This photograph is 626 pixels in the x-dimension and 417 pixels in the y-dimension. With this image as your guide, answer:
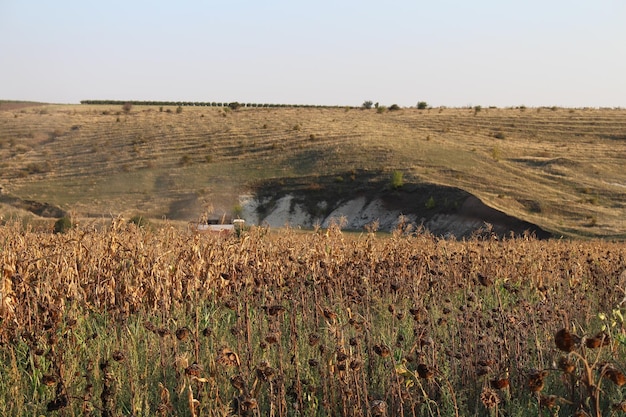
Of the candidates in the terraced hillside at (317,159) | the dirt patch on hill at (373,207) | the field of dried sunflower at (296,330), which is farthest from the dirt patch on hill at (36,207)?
the field of dried sunflower at (296,330)

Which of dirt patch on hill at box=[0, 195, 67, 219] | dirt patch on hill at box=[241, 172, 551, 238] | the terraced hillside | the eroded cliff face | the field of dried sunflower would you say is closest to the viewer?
the field of dried sunflower

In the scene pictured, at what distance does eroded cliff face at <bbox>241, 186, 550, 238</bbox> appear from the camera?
122 feet

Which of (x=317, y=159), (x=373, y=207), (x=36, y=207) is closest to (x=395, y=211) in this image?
(x=373, y=207)

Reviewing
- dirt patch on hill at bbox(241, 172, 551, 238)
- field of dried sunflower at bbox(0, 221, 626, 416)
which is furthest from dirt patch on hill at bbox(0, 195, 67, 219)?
field of dried sunflower at bbox(0, 221, 626, 416)

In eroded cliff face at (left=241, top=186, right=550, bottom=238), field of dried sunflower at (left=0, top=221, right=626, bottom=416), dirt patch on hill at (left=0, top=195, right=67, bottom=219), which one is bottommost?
dirt patch on hill at (left=0, top=195, right=67, bottom=219)

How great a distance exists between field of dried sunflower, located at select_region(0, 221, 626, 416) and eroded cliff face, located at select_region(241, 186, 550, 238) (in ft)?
75.0

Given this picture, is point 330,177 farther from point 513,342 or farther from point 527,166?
point 513,342

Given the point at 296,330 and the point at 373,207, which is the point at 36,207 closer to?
the point at 373,207

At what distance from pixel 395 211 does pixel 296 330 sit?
36357 mm

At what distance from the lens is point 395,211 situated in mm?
43188

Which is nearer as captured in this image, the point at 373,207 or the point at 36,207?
the point at 373,207

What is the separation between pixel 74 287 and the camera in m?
8.28

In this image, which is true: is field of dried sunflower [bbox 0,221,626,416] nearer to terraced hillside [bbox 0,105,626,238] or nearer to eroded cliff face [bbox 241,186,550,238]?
eroded cliff face [bbox 241,186,550,238]

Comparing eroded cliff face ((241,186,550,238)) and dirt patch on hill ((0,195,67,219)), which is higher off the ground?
eroded cliff face ((241,186,550,238))
